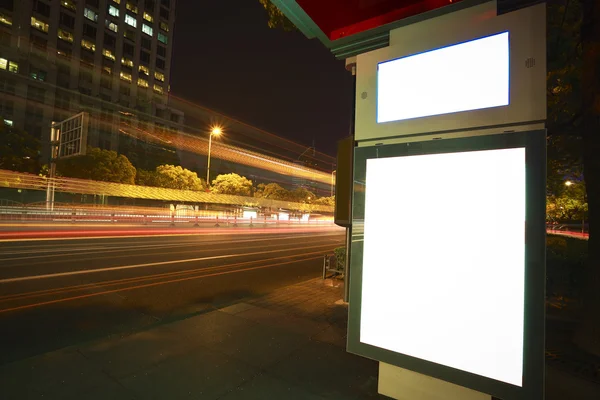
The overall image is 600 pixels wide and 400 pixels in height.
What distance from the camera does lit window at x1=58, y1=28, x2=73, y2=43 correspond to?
5912 cm

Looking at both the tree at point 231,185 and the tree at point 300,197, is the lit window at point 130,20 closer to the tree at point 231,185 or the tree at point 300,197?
the tree at point 231,185

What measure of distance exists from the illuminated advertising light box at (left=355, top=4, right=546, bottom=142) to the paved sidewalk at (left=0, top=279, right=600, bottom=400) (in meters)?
2.57

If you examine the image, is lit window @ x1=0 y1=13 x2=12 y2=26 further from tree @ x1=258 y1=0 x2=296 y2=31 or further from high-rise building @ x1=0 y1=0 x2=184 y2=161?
tree @ x1=258 y1=0 x2=296 y2=31

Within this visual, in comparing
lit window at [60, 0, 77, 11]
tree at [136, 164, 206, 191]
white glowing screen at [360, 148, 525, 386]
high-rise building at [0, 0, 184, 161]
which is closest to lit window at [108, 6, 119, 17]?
high-rise building at [0, 0, 184, 161]

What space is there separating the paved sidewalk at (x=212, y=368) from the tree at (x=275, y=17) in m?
6.44

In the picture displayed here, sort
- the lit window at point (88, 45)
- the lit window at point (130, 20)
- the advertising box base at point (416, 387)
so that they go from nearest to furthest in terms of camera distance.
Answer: the advertising box base at point (416, 387)
the lit window at point (88, 45)
the lit window at point (130, 20)

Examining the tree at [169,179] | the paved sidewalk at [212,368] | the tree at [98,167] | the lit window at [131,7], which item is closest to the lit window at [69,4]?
the lit window at [131,7]

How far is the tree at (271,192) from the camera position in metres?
62.0

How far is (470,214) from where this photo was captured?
246 centimetres

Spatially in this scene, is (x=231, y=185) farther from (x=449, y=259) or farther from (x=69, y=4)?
(x=449, y=259)

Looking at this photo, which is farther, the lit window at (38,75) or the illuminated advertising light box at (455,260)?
the lit window at (38,75)

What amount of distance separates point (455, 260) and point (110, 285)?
783cm

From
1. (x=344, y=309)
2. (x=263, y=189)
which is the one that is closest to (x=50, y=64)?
(x=263, y=189)

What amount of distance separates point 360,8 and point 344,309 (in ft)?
15.8
